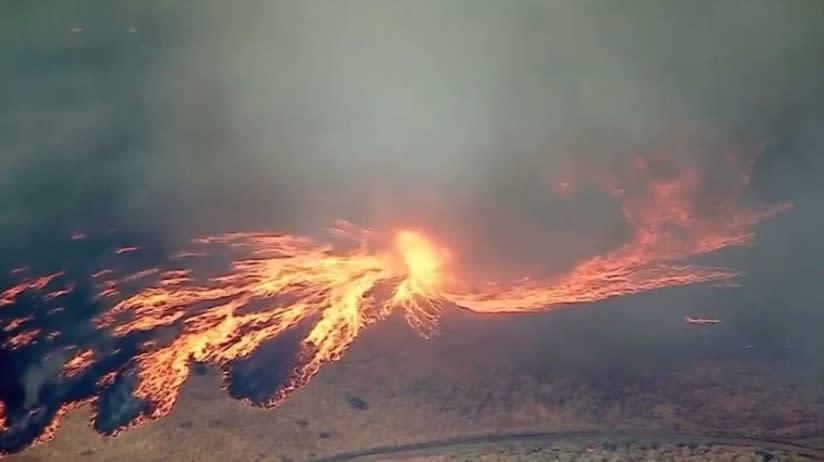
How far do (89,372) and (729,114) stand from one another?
553 inches

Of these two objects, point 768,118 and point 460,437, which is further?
point 768,118

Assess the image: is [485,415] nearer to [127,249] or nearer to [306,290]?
[306,290]

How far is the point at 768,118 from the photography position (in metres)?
18.4

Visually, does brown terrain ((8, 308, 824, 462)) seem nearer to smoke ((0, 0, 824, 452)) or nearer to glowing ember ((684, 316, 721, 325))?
glowing ember ((684, 316, 721, 325))

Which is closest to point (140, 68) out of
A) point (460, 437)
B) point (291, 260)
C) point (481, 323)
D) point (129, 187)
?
point (129, 187)

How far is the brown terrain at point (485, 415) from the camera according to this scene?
12281mm

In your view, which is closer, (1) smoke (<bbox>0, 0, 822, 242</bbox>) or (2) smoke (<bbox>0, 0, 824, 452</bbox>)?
(2) smoke (<bbox>0, 0, 824, 452</bbox>)

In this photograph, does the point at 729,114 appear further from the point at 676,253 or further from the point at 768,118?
the point at 676,253

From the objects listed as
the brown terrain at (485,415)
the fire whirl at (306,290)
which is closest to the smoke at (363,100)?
the fire whirl at (306,290)

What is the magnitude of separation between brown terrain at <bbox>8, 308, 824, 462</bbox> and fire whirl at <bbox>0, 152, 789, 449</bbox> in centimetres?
41

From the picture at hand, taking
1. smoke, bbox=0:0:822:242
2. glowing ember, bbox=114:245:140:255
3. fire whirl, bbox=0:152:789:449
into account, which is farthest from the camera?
smoke, bbox=0:0:822:242

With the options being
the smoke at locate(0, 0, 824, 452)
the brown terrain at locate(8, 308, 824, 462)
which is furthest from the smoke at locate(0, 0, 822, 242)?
the brown terrain at locate(8, 308, 824, 462)

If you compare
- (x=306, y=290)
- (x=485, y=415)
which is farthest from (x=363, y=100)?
(x=485, y=415)

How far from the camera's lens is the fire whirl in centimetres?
1334
